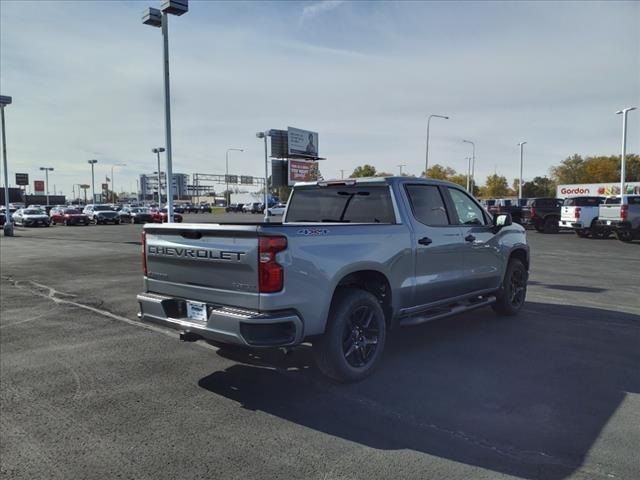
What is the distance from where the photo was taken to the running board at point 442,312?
5242mm

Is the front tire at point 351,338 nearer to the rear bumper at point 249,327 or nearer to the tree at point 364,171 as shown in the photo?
the rear bumper at point 249,327

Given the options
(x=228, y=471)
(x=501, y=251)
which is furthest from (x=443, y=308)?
(x=228, y=471)

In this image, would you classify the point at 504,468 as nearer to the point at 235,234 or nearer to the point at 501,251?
the point at 235,234

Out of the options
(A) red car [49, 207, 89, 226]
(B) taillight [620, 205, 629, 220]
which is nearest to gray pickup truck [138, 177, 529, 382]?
(B) taillight [620, 205, 629, 220]

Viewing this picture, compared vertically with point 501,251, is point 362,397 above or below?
below

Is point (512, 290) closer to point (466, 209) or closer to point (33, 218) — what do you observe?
point (466, 209)

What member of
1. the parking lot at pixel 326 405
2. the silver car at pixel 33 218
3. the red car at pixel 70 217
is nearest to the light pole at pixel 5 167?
the silver car at pixel 33 218

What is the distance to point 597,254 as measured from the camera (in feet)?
54.3

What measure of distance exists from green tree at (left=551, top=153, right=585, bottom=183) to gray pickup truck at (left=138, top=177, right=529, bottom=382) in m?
A: 104

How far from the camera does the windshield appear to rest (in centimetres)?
546

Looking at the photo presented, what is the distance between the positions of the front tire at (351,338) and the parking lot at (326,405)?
18 cm

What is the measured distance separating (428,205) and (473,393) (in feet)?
7.49

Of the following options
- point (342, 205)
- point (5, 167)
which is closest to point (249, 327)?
point (342, 205)

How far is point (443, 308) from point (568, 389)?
5.52 feet
